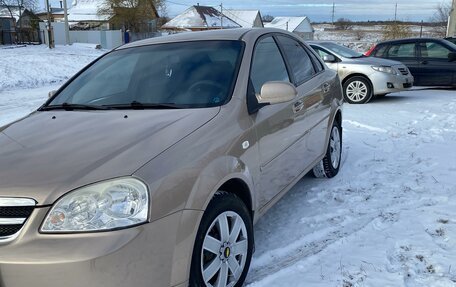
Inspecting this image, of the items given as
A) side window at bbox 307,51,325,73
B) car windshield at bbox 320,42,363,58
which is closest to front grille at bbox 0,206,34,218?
side window at bbox 307,51,325,73

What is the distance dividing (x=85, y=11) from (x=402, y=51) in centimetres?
6067

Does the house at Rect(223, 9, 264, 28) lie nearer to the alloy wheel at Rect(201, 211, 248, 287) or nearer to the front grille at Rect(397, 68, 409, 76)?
the front grille at Rect(397, 68, 409, 76)

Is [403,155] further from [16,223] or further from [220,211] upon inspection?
[16,223]

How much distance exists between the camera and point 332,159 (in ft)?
17.3

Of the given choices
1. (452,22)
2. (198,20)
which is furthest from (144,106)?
(198,20)

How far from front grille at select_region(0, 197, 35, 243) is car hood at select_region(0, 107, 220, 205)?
3 cm

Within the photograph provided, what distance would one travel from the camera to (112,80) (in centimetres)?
376

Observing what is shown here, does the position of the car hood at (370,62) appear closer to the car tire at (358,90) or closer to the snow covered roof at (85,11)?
the car tire at (358,90)

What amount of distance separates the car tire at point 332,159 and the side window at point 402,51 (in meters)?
8.12

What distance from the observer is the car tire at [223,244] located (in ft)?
8.18

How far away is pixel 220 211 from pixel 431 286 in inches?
57.4

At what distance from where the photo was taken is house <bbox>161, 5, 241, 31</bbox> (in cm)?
6850

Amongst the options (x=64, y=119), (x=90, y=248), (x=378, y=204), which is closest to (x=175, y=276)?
(x=90, y=248)

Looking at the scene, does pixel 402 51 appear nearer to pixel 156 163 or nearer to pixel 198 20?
pixel 156 163
